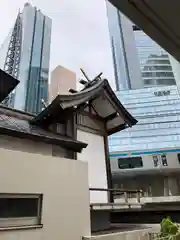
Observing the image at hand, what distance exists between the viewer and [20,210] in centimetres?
315

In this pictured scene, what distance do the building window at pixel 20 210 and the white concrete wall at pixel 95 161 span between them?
1.98 metres

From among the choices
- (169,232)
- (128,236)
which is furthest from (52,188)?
(169,232)

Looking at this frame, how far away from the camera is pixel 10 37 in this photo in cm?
966

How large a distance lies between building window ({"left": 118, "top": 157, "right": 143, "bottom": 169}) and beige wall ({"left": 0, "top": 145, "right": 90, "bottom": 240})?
19.2 ft

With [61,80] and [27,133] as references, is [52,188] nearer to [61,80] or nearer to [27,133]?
[27,133]

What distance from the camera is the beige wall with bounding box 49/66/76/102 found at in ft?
31.1

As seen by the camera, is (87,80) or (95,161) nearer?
(95,161)

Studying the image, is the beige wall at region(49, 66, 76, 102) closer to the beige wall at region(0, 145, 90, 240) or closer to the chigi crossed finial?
the chigi crossed finial

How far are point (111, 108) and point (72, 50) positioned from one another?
259cm

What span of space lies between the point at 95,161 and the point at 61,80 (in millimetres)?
5227

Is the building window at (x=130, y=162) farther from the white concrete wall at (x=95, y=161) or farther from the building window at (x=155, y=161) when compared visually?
the white concrete wall at (x=95, y=161)

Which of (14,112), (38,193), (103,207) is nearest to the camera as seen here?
(38,193)

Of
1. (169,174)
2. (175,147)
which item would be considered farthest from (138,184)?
(175,147)

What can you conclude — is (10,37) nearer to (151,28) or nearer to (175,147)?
(175,147)
